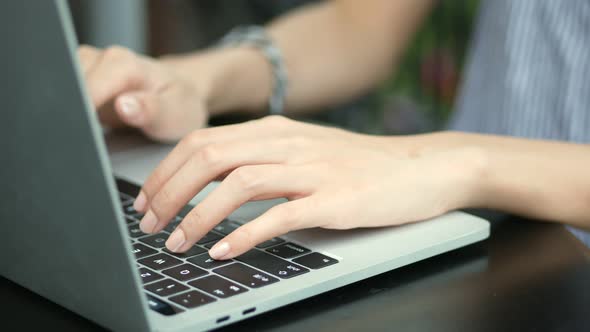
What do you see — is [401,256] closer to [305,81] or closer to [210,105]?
[210,105]

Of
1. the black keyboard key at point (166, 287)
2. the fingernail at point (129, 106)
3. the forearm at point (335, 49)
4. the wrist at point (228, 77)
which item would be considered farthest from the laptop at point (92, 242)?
the forearm at point (335, 49)

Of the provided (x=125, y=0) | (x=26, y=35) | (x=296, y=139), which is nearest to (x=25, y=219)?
(x=26, y=35)

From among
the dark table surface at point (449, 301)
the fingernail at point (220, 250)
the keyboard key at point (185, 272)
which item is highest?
the fingernail at point (220, 250)

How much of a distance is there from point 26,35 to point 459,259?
328mm

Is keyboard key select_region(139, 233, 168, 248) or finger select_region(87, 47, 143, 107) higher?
finger select_region(87, 47, 143, 107)

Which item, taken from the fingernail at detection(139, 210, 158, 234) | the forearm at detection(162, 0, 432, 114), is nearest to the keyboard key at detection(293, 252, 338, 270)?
the fingernail at detection(139, 210, 158, 234)

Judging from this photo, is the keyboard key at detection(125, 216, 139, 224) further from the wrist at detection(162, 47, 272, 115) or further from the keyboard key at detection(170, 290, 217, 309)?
the wrist at detection(162, 47, 272, 115)

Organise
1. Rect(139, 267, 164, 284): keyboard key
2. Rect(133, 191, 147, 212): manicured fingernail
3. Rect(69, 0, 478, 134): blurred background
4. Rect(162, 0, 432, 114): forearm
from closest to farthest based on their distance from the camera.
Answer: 1. Rect(139, 267, 164, 284): keyboard key
2. Rect(133, 191, 147, 212): manicured fingernail
3. Rect(162, 0, 432, 114): forearm
4. Rect(69, 0, 478, 134): blurred background

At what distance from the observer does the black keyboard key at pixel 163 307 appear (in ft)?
1.31

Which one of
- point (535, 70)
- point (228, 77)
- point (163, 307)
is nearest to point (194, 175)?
point (163, 307)

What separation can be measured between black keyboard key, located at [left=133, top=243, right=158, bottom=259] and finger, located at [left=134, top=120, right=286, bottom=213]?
0.05 m

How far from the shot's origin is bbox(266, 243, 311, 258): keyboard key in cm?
49

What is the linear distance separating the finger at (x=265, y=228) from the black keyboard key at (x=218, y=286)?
0.08 feet

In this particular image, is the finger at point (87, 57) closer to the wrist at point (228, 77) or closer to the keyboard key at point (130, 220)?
the wrist at point (228, 77)
